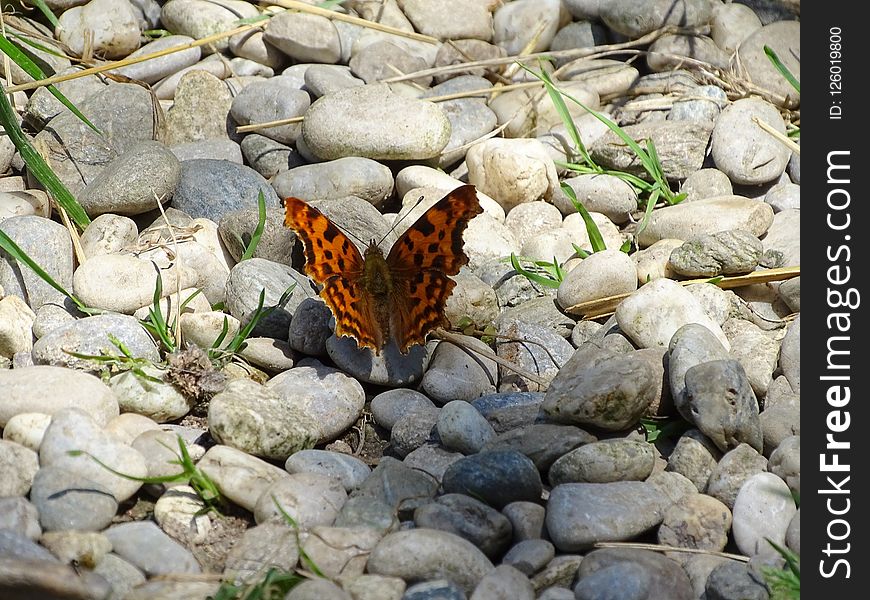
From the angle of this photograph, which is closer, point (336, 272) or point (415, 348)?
point (336, 272)

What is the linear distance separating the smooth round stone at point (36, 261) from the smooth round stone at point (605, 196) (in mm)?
2481

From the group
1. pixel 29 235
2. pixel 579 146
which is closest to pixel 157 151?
pixel 29 235

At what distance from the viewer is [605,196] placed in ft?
17.2

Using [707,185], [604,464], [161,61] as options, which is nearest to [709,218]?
[707,185]

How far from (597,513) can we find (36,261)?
103 inches

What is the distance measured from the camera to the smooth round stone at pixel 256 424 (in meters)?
3.51

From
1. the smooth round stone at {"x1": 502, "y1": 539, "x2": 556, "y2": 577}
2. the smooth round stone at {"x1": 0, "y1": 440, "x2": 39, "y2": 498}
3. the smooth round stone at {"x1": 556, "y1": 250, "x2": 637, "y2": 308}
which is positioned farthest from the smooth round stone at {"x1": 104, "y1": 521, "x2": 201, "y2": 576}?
the smooth round stone at {"x1": 556, "y1": 250, "x2": 637, "y2": 308}

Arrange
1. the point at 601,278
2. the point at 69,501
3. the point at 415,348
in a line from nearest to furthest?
the point at 69,501
the point at 415,348
the point at 601,278

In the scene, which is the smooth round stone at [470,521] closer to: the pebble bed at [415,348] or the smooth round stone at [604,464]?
the pebble bed at [415,348]

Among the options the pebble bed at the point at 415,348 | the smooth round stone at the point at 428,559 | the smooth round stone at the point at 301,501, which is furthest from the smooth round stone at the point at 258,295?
the smooth round stone at the point at 428,559

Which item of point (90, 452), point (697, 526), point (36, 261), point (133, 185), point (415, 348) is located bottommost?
point (697, 526)

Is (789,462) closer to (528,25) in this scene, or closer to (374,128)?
(374,128)

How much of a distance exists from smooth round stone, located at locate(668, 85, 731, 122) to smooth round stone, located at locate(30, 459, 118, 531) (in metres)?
3.78

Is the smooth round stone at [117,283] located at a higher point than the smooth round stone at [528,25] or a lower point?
lower
